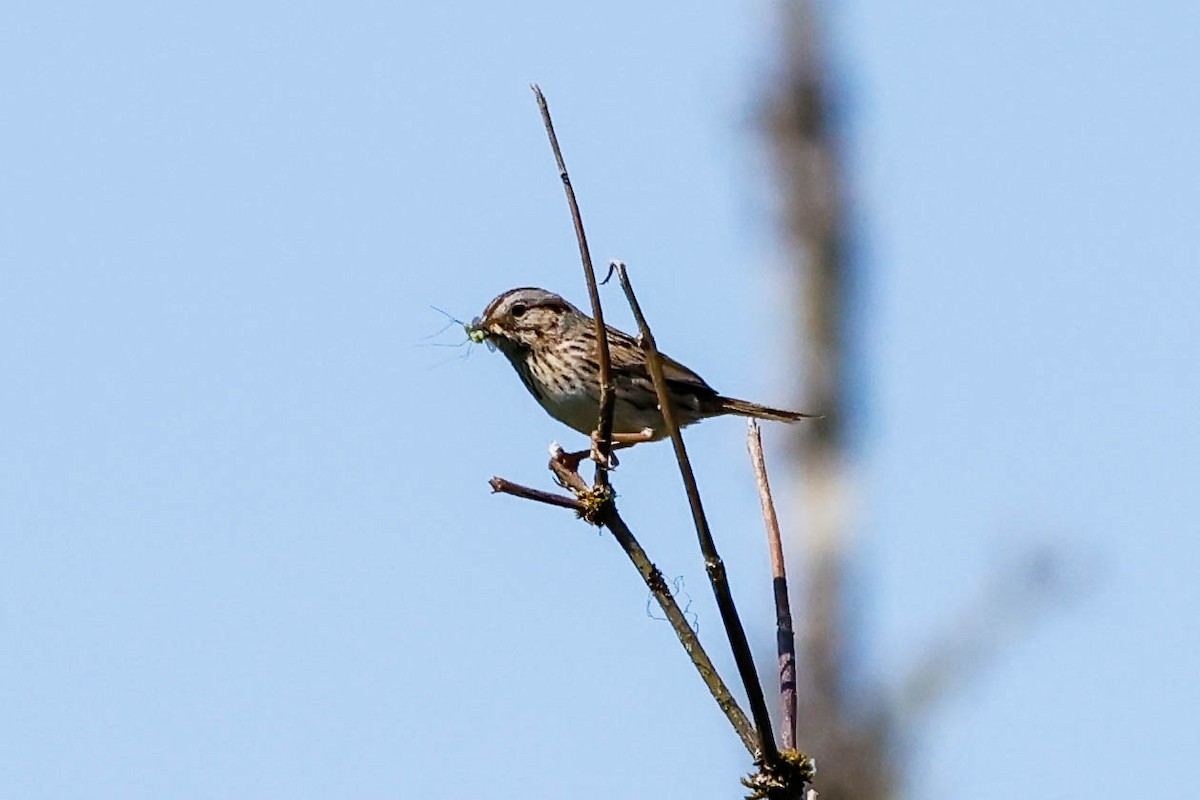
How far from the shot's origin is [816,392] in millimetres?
7672

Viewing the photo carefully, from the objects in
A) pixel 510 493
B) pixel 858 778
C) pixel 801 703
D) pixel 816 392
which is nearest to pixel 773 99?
pixel 816 392

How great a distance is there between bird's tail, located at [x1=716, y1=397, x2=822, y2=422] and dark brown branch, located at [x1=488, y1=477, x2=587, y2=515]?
3.79m

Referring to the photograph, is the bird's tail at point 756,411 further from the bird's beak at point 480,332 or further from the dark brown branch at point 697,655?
the dark brown branch at point 697,655

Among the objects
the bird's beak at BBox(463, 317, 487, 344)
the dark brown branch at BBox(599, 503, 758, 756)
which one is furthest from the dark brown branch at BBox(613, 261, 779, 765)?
the bird's beak at BBox(463, 317, 487, 344)

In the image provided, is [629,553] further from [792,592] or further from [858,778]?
[792,592]

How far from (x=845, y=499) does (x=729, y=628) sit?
476 cm

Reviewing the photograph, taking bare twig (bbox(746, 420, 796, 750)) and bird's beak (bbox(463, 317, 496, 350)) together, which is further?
bird's beak (bbox(463, 317, 496, 350))

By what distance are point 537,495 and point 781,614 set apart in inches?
17.3

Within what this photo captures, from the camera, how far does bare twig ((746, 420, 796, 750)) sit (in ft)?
10.3

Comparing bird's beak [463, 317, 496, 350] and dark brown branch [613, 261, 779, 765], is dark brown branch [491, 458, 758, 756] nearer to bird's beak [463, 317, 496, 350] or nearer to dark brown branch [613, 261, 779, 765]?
dark brown branch [613, 261, 779, 765]

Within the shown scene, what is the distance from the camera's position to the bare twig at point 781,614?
3.12m

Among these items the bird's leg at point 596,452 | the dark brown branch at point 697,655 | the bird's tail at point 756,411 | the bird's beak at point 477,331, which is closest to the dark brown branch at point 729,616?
the dark brown branch at point 697,655

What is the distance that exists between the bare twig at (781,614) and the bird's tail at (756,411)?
Result: 11.4 ft

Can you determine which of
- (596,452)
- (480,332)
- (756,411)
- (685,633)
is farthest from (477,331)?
(685,633)
